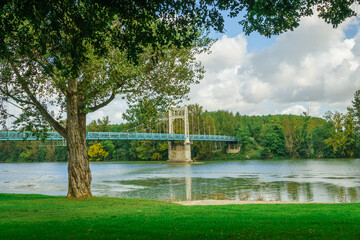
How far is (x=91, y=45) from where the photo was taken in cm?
1112

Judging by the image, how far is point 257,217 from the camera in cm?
741

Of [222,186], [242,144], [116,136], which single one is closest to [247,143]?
[242,144]

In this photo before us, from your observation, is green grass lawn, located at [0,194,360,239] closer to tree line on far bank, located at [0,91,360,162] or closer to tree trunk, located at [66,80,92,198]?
tree trunk, located at [66,80,92,198]

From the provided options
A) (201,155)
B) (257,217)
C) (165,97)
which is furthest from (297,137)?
(257,217)

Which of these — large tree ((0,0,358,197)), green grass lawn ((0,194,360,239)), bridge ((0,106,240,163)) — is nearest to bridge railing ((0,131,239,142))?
bridge ((0,106,240,163))

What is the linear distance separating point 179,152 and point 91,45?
56335 mm

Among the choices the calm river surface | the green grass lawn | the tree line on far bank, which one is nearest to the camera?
the green grass lawn

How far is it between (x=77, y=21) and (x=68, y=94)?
19.4ft

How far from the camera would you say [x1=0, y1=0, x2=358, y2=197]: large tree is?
619 cm

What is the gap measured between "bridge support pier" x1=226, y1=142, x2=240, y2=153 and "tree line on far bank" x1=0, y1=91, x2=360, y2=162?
1180 mm

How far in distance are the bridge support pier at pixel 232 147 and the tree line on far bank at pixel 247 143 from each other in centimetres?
118

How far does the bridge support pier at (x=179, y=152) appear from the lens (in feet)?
214

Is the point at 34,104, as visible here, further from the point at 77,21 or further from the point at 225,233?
the point at 225,233

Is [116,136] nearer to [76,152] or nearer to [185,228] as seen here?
[76,152]
